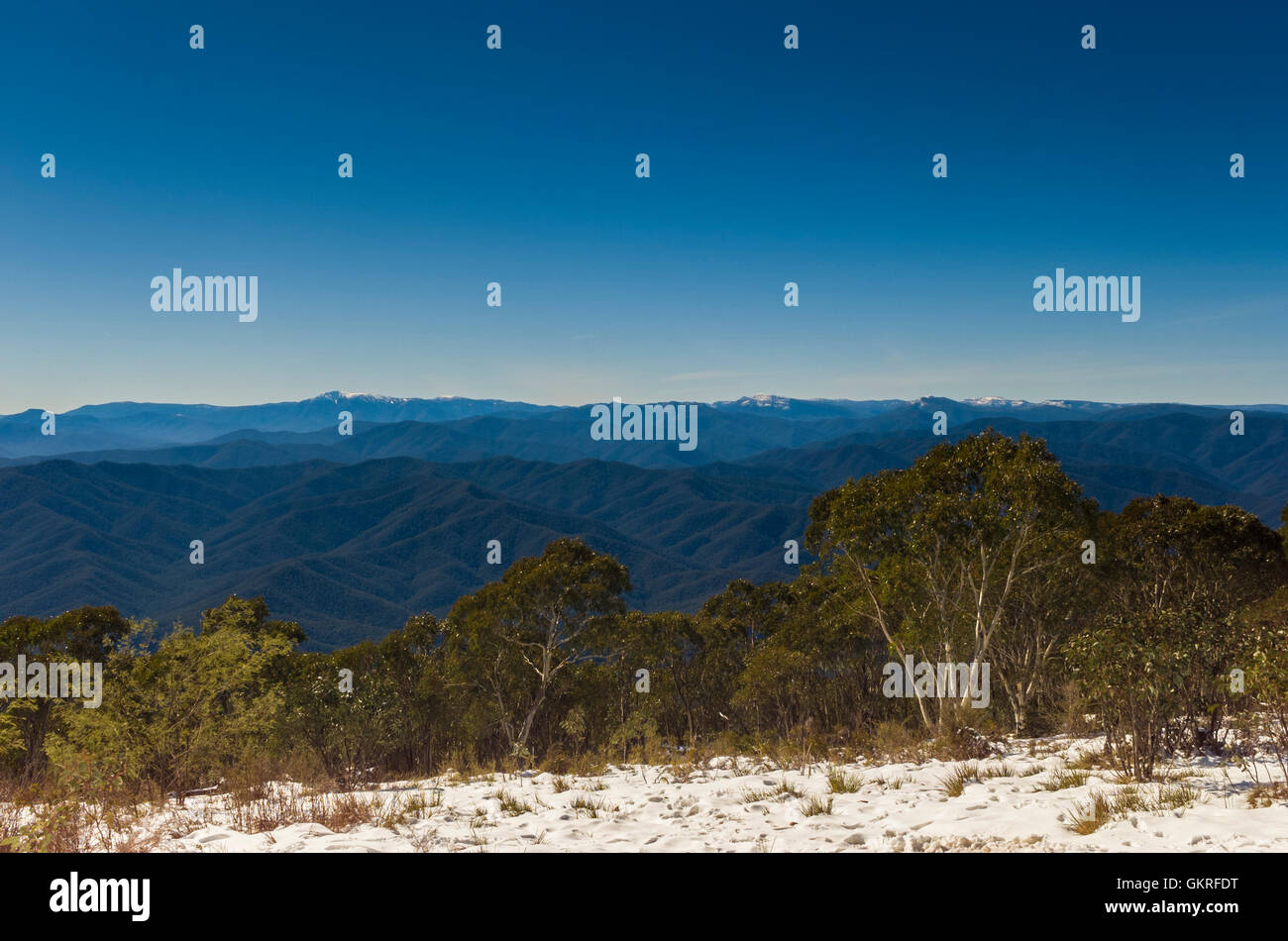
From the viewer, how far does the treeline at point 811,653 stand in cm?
1273

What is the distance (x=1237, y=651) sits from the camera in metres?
11.6

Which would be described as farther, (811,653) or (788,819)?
(811,653)

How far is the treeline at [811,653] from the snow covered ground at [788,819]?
2139 mm

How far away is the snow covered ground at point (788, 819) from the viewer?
756cm

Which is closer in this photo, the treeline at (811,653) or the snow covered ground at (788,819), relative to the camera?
the snow covered ground at (788,819)

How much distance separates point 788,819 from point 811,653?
3320cm

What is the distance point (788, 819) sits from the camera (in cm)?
955

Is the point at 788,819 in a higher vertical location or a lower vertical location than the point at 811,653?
higher
